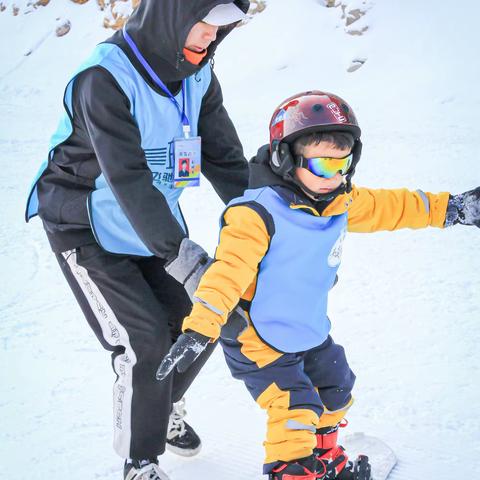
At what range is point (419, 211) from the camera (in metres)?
2.35

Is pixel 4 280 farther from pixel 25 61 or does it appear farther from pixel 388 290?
pixel 25 61

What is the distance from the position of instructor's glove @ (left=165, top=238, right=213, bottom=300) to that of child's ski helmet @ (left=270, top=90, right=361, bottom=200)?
0.41 metres

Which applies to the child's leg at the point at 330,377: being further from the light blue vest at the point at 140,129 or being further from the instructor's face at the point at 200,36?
the instructor's face at the point at 200,36

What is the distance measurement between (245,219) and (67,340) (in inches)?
86.0

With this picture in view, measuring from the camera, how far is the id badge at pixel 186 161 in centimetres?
229

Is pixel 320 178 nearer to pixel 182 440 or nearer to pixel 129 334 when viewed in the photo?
pixel 129 334

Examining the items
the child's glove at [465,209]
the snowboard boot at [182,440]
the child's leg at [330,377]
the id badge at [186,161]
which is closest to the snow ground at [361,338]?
the snowboard boot at [182,440]

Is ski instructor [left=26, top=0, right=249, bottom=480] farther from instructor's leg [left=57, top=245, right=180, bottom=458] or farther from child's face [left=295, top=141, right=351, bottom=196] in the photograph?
child's face [left=295, top=141, right=351, bottom=196]

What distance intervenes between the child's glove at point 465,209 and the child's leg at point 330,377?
660mm

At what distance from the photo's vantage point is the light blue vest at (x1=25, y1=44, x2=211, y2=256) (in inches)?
82.4

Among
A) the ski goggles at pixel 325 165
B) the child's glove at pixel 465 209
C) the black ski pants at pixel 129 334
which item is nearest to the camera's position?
the ski goggles at pixel 325 165

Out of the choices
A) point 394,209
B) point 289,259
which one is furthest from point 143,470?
point 394,209

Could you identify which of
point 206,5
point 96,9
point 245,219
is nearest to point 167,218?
point 245,219

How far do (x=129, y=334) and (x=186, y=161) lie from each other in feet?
2.18
